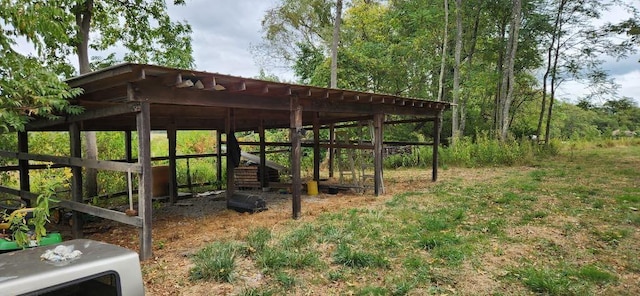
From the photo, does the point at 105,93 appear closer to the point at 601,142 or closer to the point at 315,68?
the point at 315,68

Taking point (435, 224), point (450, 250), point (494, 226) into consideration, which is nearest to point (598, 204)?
point (494, 226)

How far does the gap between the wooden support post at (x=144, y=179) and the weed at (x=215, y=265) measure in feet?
2.13

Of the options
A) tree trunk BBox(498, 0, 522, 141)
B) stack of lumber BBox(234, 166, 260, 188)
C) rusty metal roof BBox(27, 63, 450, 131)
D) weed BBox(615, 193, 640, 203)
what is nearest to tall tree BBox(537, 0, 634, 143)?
tree trunk BBox(498, 0, 522, 141)

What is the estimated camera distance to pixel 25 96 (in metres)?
3.52

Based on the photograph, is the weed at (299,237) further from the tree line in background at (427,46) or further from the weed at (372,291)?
the tree line in background at (427,46)

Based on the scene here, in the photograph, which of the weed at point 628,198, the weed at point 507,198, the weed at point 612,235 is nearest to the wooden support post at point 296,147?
the weed at point 507,198

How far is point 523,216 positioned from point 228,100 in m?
5.26

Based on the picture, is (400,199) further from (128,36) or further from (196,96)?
(128,36)

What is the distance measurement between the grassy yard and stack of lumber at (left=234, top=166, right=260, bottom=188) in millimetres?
4263

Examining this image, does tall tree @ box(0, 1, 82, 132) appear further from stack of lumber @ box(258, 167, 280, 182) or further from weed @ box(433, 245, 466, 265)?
stack of lumber @ box(258, 167, 280, 182)

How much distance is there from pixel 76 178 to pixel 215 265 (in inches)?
129

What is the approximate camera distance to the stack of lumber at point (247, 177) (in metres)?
10.5

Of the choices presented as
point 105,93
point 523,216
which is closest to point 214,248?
point 105,93

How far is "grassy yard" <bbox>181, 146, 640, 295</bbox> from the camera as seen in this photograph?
3.60 m
